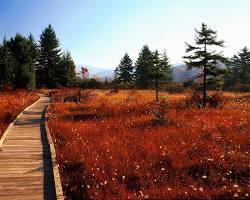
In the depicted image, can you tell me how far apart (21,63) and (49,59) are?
1595 centimetres

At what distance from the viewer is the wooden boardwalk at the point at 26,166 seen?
27.0 feet

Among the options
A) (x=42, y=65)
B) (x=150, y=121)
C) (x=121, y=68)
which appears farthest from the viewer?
(x=121, y=68)

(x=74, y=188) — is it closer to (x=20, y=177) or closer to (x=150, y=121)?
(x=20, y=177)

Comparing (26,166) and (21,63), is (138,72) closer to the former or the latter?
(21,63)

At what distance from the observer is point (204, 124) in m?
16.3

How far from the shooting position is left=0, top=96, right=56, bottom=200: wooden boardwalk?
8.23 meters

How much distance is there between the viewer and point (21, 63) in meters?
60.3

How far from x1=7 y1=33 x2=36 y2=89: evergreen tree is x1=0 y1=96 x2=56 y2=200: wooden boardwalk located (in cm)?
4003

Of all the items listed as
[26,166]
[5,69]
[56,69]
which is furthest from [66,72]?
[26,166]

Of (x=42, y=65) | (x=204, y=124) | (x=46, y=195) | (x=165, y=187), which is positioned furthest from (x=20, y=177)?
(x=42, y=65)

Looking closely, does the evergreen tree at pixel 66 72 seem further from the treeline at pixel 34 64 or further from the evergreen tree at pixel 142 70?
the evergreen tree at pixel 142 70

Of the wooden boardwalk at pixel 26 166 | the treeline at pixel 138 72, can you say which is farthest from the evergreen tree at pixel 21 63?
the wooden boardwalk at pixel 26 166

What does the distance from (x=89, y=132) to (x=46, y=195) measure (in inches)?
280

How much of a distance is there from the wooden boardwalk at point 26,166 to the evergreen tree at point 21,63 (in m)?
40.0
